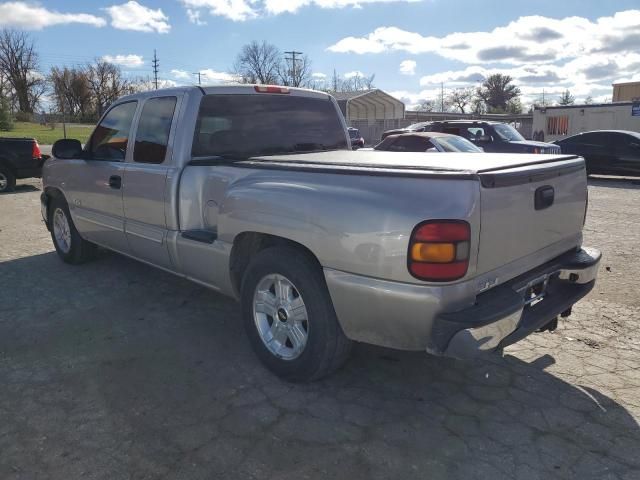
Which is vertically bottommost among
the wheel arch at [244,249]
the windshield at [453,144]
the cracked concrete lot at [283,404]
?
the cracked concrete lot at [283,404]

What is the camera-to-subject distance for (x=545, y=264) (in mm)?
3271

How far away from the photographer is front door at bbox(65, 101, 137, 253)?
4784 mm

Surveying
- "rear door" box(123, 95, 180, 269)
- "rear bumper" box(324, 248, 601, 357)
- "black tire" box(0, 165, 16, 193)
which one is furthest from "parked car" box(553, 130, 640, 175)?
"black tire" box(0, 165, 16, 193)

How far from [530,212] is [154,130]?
306cm

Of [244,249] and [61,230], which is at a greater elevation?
[244,249]

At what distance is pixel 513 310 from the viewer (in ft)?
8.82

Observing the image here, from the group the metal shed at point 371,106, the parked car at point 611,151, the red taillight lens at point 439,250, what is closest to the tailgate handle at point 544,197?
the red taillight lens at point 439,250

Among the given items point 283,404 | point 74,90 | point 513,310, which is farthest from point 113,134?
point 74,90

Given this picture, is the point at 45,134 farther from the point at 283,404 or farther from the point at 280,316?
the point at 283,404

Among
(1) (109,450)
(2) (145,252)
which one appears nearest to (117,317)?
(2) (145,252)

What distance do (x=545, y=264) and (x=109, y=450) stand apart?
2742mm

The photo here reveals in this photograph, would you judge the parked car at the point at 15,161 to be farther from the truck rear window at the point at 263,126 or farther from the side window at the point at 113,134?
the truck rear window at the point at 263,126

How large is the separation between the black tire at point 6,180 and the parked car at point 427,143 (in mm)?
8999

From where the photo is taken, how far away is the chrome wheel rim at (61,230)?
6099 mm
